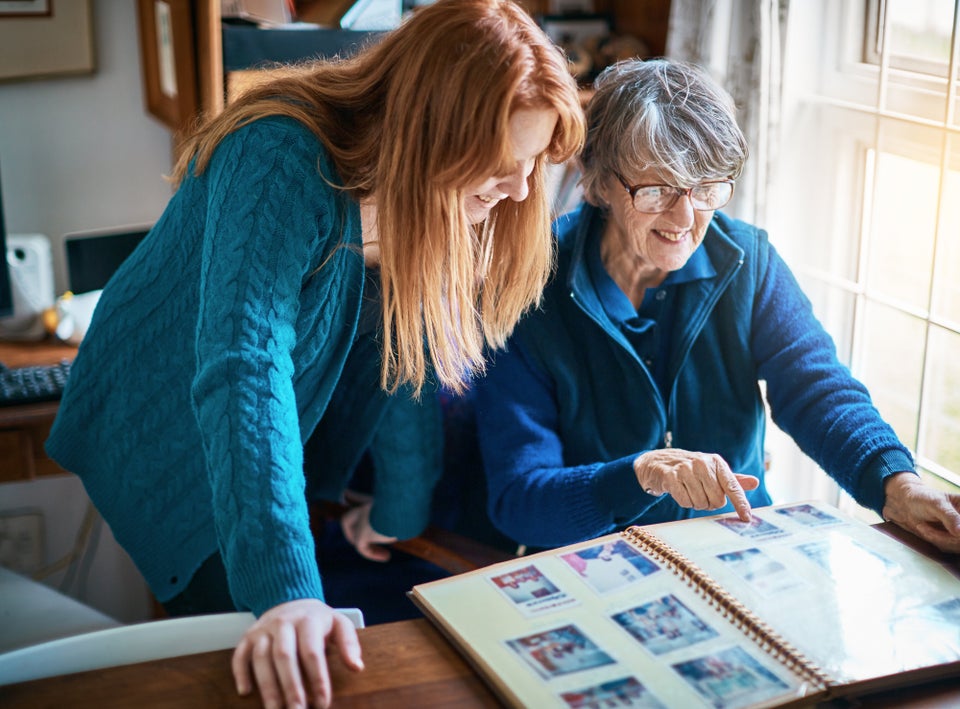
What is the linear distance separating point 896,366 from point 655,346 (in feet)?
1.50

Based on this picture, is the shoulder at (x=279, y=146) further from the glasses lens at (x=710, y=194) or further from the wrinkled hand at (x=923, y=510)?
the wrinkled hand at (x=923, y=510)

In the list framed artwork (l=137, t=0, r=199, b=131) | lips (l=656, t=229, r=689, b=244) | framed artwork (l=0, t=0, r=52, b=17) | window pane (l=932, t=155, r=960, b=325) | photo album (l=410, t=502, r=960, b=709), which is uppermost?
framed artwork (l=0, t=0, r=52, b=17)

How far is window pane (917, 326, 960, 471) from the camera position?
1324 mm

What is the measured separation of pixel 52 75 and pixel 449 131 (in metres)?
1.24

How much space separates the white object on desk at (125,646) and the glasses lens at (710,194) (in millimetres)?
591

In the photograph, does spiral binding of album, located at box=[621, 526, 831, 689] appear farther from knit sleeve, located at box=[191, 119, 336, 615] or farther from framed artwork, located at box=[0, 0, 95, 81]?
framed artwork, located at box=[0, 0, 95, 81]

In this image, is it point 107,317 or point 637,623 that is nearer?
point 637,623

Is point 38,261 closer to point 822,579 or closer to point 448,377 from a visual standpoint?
point 448,377

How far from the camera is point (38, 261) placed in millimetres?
1763

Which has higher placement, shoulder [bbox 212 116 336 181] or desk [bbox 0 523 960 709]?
shoulder [bbox 212 116 336 181]

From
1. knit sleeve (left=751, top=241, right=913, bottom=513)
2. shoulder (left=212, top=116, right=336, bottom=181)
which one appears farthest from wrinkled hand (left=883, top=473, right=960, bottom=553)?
shoulder (left=212, top=116, right=336, bottom=181)

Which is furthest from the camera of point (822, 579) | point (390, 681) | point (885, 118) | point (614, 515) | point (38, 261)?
point (38, 261)

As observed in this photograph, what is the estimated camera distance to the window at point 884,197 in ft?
4.34

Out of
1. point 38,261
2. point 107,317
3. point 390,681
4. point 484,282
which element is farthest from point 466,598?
point 38,261
